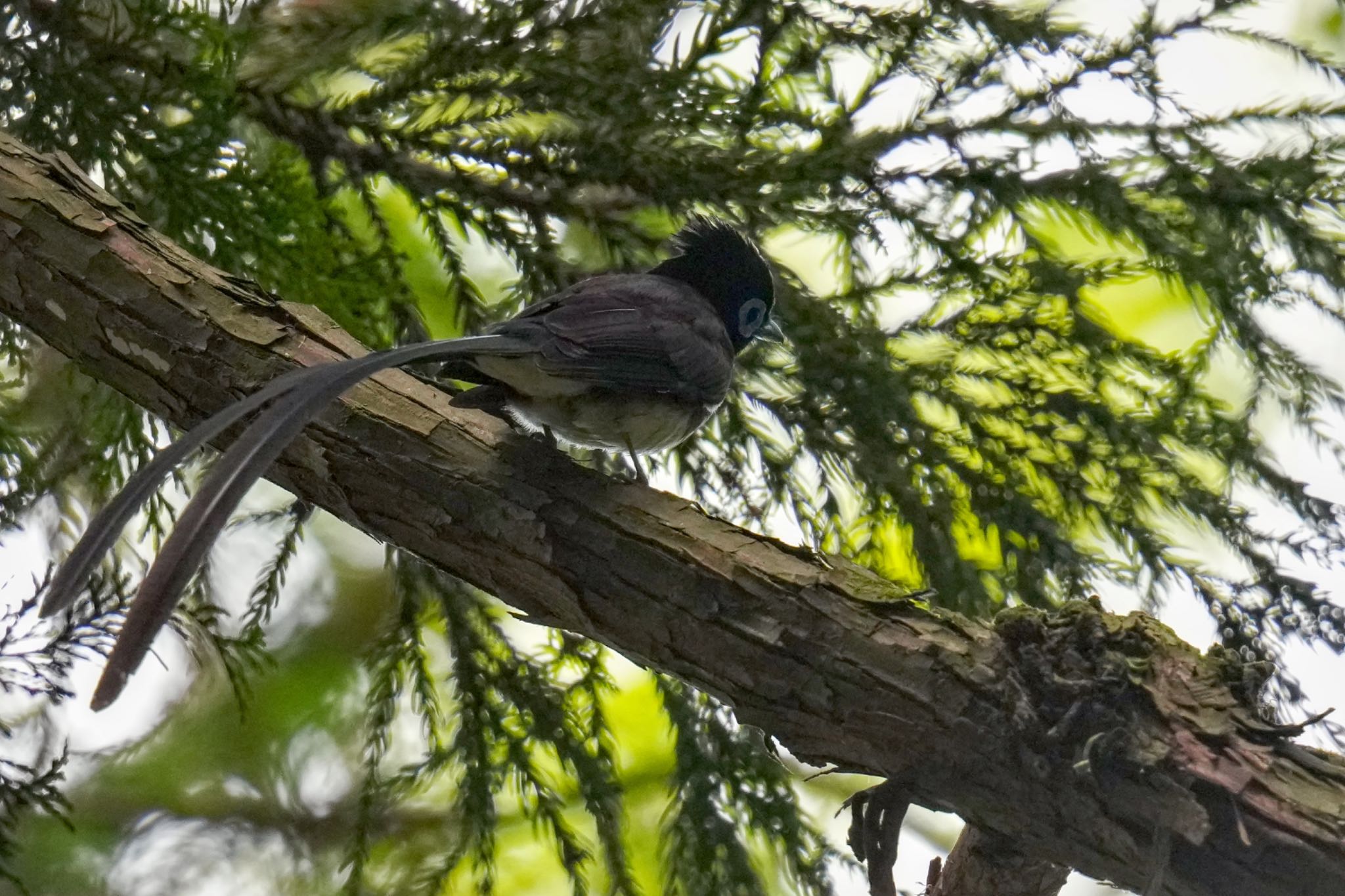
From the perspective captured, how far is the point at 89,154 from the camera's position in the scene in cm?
186

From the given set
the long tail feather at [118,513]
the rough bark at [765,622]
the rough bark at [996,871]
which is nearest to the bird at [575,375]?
the long tail feather at [118,513]

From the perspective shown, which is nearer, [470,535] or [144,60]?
[470,535]

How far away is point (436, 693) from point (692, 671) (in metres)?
0.91

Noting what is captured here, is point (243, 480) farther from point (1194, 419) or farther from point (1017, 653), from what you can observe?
point (1194, 419)

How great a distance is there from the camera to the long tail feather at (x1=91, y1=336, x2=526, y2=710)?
3.45ft

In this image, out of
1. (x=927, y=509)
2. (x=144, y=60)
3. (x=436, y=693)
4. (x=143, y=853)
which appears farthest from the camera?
(x=143, y=853)

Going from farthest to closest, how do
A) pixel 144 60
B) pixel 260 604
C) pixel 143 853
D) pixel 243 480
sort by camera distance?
pixel 143 853 < pixel 260 604 < pixel 144 60 < pixel 243 480

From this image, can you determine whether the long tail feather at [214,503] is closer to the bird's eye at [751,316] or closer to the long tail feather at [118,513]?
the long tail feather at [118,513]

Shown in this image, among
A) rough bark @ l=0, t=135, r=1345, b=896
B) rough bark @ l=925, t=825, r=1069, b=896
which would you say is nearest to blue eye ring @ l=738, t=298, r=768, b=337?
rough bark @ l=0, t=135, r=1345, b=896

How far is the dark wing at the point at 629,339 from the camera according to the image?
67.5 inches

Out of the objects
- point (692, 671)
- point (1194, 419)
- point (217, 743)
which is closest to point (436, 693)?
point (217, 743)

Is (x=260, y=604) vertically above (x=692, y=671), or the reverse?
(x=260, y=604)

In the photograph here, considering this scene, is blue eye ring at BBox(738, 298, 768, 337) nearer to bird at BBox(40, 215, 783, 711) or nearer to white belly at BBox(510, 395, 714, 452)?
bird at BBox(40, 215, 783, 711)

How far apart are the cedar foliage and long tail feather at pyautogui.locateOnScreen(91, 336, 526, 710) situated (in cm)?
54
